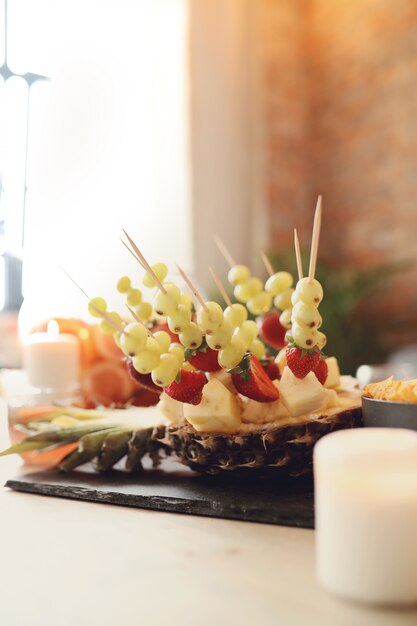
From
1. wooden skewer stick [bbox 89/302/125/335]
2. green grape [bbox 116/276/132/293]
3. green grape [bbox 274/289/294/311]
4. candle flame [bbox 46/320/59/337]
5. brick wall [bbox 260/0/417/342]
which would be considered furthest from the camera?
brick wall [bbox 260/0/417/342]

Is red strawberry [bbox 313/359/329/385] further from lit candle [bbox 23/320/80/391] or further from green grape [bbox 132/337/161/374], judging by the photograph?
lit candle [bbox 23/320/80/391]

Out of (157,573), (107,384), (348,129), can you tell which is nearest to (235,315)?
(157,573)

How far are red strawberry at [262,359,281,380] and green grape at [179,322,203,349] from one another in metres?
0.12

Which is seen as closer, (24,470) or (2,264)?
(24,470)

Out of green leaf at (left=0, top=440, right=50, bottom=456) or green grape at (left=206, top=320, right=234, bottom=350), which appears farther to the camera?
green leaf at (left=0, top=440, right=50, bottom=456)

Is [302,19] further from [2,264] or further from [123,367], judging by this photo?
[123,367]

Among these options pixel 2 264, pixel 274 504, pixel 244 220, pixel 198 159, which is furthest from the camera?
pixel 244 220

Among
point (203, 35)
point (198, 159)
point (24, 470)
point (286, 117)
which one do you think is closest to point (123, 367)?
point (24, 470)

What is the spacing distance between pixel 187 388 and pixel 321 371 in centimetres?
13

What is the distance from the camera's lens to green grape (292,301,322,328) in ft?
1.97

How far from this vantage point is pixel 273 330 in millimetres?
828

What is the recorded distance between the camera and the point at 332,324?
10.9 feet

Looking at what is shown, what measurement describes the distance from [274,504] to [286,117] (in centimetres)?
374

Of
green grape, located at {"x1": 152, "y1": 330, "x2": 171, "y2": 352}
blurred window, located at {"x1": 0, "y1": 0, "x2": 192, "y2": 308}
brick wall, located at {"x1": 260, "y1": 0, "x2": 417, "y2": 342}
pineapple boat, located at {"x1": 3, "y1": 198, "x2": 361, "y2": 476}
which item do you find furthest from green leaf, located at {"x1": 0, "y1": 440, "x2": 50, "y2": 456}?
brick wall, located at {"x1": 260, "y1": 0, "x2": 417, "y2": 342}
